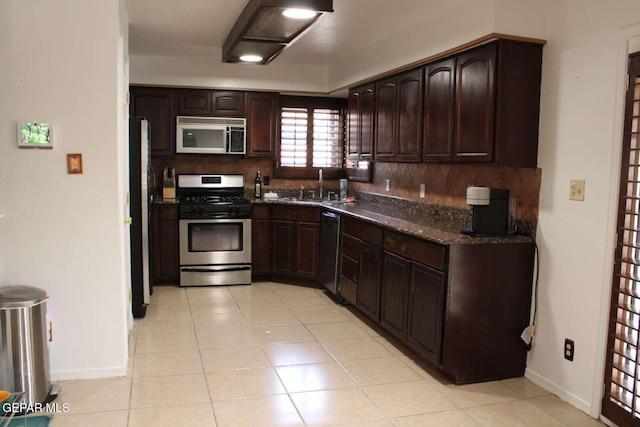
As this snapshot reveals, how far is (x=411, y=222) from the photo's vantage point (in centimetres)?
412

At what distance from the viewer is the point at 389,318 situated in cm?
399

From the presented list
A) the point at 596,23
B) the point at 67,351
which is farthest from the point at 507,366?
the point at 67,351

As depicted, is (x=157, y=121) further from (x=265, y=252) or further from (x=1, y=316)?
(x=1, y=316)

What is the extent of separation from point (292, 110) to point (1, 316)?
4.16 meters

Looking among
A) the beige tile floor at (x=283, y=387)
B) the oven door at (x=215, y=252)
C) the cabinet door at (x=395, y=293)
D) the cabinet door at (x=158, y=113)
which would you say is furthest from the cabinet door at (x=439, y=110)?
the cabinet door at (x=158, y=113)

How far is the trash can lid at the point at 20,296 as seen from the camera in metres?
2.79

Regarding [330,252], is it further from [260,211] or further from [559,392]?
[559,392]

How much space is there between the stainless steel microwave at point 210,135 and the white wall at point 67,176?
254cm

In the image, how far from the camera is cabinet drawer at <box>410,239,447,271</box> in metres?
3.28

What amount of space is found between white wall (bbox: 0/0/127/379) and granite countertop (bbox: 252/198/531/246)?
6.23 feet

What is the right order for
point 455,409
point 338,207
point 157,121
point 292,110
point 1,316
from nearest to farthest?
1. point 1,316
2. point 455,409
3. point 338,207
4. point 157,121
5. point 292,110

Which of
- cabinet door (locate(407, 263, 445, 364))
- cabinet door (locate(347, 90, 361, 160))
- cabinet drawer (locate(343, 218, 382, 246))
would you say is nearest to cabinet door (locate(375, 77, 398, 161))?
cabinet door (locate(347, 90, 361, 160))

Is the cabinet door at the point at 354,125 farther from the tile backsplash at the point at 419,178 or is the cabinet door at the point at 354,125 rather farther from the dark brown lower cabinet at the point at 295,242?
the dark brown lower cabinet at the point at 295,242

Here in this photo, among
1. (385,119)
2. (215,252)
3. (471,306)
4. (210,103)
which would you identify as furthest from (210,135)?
(471,306)
